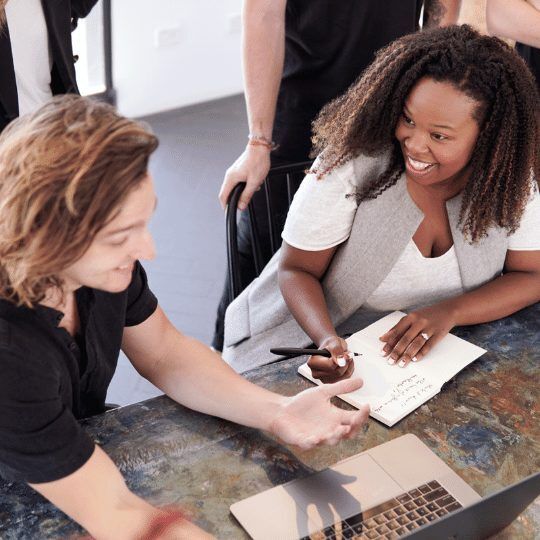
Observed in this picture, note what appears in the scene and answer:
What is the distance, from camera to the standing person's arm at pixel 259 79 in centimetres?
200

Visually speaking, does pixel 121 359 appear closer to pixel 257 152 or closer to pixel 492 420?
pixel 257 152

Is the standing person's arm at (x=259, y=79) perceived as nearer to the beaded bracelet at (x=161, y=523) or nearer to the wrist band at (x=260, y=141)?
the wrist band at (x=260, y=141)

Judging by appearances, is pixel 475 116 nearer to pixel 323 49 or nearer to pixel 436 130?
pixel 436 130

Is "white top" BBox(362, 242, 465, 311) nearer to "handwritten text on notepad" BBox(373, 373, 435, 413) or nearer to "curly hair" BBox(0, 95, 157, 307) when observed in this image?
"handwritten text on notepad" BBox(373, 373, 435, 413)

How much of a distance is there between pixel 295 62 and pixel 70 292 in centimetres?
118

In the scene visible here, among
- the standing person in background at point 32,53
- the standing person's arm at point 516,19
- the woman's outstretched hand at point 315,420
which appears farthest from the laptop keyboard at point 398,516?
the standing person's arm at point 516,19

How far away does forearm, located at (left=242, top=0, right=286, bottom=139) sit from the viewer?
2.07m

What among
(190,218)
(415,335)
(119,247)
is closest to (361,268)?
(415,335)

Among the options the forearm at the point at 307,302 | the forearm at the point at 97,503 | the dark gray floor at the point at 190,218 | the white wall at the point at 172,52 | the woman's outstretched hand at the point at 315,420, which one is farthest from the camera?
the white wall at the point at 172,52

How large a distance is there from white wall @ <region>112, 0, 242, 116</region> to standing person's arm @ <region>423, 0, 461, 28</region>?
263 cm

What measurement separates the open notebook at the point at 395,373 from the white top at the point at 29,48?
114 cm

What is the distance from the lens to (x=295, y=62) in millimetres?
2277

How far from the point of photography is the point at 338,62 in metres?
2.25

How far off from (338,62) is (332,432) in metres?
1.18
